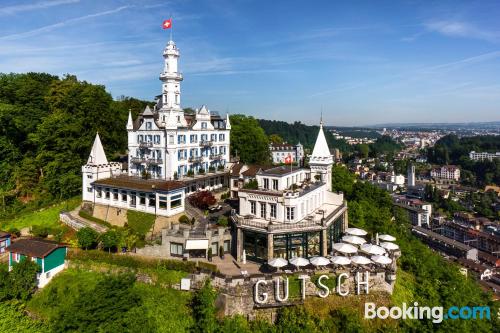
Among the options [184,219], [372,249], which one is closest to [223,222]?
[184,219]

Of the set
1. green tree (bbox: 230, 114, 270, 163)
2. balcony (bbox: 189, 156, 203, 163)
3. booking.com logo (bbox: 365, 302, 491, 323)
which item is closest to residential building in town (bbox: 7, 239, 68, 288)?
balcony (bbox: 189, 156, 203, 163)

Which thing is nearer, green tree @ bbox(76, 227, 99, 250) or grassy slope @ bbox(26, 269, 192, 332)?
grassy slope @ bbox(26, 269, 192, 332)

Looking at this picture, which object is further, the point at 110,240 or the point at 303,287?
the point at 110,240

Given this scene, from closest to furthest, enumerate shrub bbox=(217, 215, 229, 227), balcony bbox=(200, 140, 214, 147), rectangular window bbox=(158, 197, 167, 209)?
shrub bbox=(217, 215, 229, 227), rectangular window bbox=(158, 197, 167, 209), balcony bbox=(200, 140, 214, 147)

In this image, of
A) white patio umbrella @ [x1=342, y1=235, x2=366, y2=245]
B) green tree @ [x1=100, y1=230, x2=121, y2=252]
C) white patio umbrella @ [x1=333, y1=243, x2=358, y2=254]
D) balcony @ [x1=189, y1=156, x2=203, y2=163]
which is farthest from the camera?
balcony @ [x1=189, y1=156, x2=203, y2=163]

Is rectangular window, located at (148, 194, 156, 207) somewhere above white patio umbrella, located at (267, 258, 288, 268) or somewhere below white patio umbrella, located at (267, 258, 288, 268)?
above

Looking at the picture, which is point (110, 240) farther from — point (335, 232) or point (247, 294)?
point (335, 232)

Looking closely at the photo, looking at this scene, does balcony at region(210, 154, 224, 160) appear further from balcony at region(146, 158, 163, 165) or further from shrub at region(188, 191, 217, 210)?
shrub at region(188, 191, 217, 210)

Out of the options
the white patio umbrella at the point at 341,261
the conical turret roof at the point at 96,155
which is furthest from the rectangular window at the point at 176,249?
the conical turret roof at the point at 96,155
